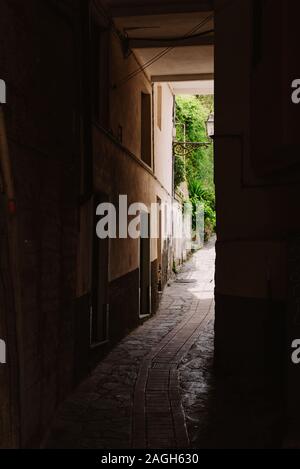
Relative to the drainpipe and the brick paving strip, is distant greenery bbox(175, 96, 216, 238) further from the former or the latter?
the drainpipe

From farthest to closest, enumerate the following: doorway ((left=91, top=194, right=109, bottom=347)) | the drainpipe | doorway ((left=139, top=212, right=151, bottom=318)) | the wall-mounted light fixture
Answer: doorway ((left=139, top=212, right=151, bottom=318)) < doorway ((left=91, top=194, right=109, bottom=347)) < the wall-mounted light fixture < the drainpipe

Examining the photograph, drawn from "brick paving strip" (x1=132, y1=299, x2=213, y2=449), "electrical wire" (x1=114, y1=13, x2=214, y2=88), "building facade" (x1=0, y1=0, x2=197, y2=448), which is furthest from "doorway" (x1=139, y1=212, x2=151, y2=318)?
"electrical wire" (x1=114, y1=13, x2=214, y2=88)

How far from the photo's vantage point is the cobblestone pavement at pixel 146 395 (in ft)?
20.9

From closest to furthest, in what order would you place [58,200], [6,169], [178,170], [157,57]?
[6,169] → [58,200] → [157,57] → [178,170]

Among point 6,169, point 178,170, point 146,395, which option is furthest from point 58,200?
point 178,170

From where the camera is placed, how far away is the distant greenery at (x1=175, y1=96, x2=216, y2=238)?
25730 mm

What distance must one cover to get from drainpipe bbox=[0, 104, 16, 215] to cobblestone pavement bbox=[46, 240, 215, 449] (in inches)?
107

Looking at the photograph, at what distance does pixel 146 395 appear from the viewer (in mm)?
8000

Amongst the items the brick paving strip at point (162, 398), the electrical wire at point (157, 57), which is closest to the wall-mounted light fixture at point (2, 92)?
the brick paving strip at point (162, 398)

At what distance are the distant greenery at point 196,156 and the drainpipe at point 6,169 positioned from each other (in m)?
18.9

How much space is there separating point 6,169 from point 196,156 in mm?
24659

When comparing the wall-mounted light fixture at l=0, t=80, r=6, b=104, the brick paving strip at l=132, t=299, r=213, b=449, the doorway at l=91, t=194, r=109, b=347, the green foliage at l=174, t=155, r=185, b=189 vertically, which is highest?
the green foliage at l=174, t=155, r=185, b=189

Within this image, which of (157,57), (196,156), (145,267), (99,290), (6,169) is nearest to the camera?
(6,169)

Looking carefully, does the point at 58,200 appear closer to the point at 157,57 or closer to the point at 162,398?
the point at 162,398
